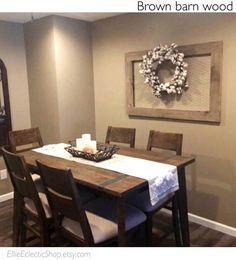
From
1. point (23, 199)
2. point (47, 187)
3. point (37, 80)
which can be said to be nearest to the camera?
point (47, 187)

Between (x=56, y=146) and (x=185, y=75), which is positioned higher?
(x=185, y=75)

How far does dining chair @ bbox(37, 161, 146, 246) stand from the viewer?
1.66m

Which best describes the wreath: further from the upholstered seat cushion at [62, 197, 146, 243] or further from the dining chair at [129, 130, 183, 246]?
the upholstered seat cushion at [62, 197, 146, 243]

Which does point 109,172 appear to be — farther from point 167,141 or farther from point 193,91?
point 193,91

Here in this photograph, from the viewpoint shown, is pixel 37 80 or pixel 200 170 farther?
pixel 37 80

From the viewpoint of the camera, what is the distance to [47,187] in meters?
1.84

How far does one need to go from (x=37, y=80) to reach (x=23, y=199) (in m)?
1.64

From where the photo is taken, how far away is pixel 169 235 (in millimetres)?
2541

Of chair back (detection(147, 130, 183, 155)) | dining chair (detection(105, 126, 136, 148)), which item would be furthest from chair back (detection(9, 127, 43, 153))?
chair back (detection(147, 130, 183, 155))

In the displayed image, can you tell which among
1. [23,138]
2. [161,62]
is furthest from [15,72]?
[161,62]

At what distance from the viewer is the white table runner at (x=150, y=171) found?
Result: 6.00ft
